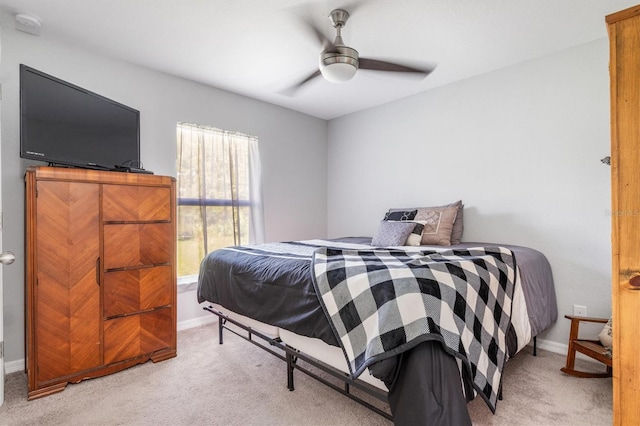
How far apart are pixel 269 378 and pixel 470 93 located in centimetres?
313

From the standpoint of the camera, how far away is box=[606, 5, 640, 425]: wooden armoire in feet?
3.21

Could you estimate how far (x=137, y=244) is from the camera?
231 cm

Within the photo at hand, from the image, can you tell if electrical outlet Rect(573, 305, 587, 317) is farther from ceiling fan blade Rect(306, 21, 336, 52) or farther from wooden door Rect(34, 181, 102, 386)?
wooden door Rect(34, 181, 102, 386)

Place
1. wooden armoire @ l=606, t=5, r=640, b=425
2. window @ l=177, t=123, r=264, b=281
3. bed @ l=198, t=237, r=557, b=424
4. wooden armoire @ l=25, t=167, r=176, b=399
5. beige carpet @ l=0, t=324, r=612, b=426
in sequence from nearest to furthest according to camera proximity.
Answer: wooden armoire @ l=606, t=5, r=640, b=425
bed @ l=198, t=237, r=557, b=424
beige carpet @ l=0, t=324, r=612, b=426
wooden armoire @ l=25, t=167, r=176, b=399
window @ l=177, t=123, r=264, b=281

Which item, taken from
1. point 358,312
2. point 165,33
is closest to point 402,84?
point 165,33

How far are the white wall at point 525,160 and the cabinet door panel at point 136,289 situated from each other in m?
2.50

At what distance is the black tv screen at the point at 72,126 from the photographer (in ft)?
6.55

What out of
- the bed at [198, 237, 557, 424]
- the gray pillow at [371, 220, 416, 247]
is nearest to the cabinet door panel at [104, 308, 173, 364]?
the bed at [198, 237, 557, 424]

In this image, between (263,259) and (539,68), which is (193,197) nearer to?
(263,259)

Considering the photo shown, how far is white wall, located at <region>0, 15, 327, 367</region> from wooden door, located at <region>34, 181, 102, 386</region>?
0.60m

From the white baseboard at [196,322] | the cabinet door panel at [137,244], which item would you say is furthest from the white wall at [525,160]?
the cabinet door panel at [137,244]

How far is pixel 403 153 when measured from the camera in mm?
3736

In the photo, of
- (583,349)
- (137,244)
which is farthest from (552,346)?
(137,244)

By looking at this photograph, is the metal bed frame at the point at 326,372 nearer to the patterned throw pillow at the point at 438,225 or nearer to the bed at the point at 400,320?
the bed at the point at 400,320
